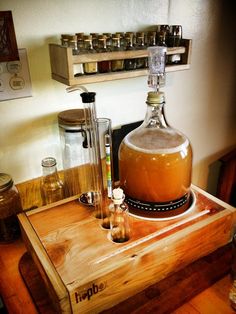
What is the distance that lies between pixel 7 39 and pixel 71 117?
0.31m

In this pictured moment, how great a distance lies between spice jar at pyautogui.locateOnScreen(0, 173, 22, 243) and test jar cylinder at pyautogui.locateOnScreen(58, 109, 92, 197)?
0.22 meters

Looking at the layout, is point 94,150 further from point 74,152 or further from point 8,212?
point 8,212

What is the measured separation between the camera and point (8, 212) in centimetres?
104

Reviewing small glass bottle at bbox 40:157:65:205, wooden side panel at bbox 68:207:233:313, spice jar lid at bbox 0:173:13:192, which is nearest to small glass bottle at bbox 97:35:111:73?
small glass bottle at bbox 40:157:65:205

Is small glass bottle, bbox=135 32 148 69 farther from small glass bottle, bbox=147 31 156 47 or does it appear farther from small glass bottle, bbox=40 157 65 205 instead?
small glass bottle, bbox=40 157 65 205

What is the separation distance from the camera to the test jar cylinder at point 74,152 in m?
1.05

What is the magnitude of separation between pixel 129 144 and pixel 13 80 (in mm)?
466

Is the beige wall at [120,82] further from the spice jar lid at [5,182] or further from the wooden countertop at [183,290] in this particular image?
the wooden countertop at [183,290]

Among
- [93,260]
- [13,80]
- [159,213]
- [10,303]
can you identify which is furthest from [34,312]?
[13,80]

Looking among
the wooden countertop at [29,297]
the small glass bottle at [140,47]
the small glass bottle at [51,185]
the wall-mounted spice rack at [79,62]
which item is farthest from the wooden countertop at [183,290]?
the small glass bottle at [140,47]

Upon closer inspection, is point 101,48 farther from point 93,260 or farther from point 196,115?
point 196,115

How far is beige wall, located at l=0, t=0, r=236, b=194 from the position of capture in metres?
1.01

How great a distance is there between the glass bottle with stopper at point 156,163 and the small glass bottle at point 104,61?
0.20m

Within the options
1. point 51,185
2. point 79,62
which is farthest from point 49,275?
point 79,62
